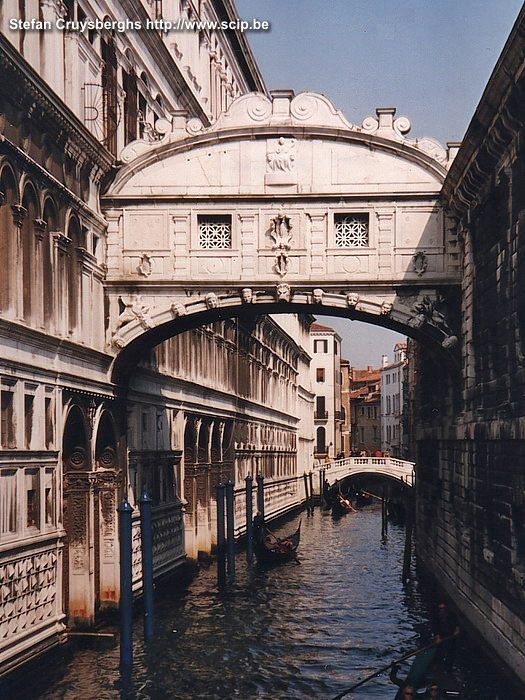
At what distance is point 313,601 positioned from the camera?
2305cm

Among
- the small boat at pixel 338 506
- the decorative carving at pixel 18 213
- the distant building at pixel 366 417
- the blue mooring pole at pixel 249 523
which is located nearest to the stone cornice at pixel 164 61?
the decorative carving at pixel 18 213

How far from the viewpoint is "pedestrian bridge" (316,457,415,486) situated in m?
54.9

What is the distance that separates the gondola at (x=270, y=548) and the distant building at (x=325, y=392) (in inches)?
1865

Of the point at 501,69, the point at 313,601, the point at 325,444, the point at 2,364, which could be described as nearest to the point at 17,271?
the point at 2,364

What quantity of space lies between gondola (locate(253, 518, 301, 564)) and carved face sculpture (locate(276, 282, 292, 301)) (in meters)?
10.8

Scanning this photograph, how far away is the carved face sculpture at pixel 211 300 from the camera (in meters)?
18.4

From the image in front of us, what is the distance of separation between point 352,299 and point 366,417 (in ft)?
295

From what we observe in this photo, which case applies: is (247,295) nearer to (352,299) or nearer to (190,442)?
(352,299)

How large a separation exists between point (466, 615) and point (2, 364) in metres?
8.53

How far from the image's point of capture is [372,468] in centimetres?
5588

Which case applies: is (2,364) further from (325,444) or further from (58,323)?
(325,444)

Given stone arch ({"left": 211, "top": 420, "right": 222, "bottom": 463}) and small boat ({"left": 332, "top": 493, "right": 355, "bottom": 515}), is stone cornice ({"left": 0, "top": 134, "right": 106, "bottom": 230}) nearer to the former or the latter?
stone arch ({"left": 211, "top": 420, "right": 222, "bottom": 463})

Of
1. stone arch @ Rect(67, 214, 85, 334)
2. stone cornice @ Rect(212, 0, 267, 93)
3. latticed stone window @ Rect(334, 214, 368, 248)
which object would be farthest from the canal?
stone cornice @ Rect(212, 0, 267, 93)

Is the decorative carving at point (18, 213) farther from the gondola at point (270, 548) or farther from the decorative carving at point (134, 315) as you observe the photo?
the gondola at point (270, 548)
